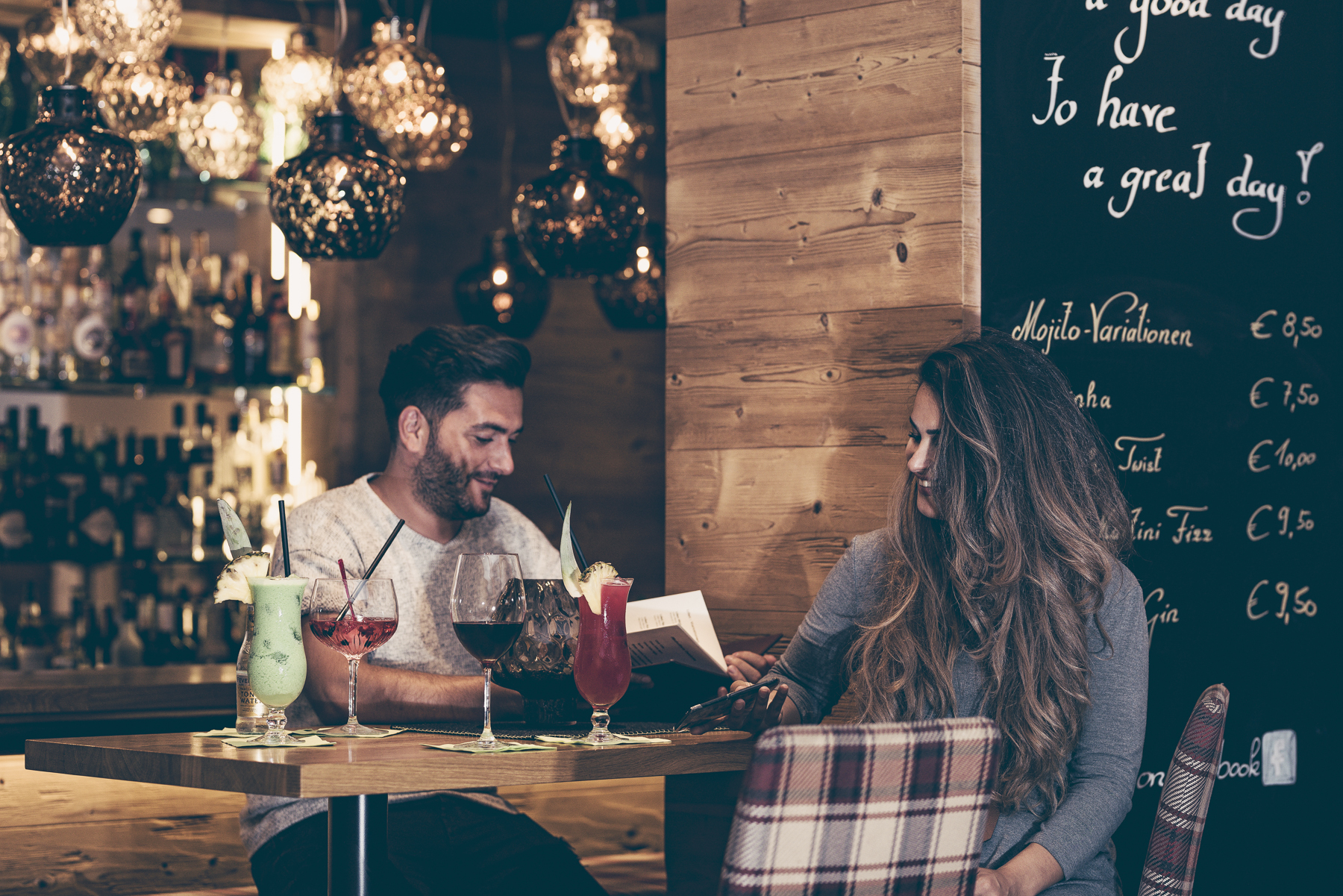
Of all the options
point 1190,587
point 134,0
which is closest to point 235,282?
point 134,0

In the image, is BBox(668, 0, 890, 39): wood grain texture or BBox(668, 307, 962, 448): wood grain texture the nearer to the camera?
BBox(668, 307, 962, 448): wood grain texture

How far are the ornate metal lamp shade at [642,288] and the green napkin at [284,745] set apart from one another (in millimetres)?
1917

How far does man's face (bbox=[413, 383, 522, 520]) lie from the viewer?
2.72 m

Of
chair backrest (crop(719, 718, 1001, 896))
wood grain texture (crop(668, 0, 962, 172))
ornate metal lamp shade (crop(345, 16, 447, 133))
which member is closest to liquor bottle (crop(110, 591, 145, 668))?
ornate metal lamp shade (crop(345, 16, 447, 133))

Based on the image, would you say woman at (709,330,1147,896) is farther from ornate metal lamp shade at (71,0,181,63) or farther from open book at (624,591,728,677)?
ornate metal lamp shade at (71,0,181,63)

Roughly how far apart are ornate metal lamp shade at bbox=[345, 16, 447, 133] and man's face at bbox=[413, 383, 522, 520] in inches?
28.7

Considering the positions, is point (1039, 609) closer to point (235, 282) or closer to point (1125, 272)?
point (1125, 272)

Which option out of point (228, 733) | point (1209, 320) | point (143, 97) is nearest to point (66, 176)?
point (143, 97)

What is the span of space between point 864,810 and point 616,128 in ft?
8.32

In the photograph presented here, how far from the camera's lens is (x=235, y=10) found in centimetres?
425

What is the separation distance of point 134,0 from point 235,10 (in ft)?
5.04

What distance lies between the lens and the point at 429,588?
2648mm

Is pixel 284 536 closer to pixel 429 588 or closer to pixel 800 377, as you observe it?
pixel 429 588

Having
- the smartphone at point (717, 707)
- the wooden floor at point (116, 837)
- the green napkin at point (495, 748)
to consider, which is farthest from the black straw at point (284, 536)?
the wooden floor at point (116, 837)
